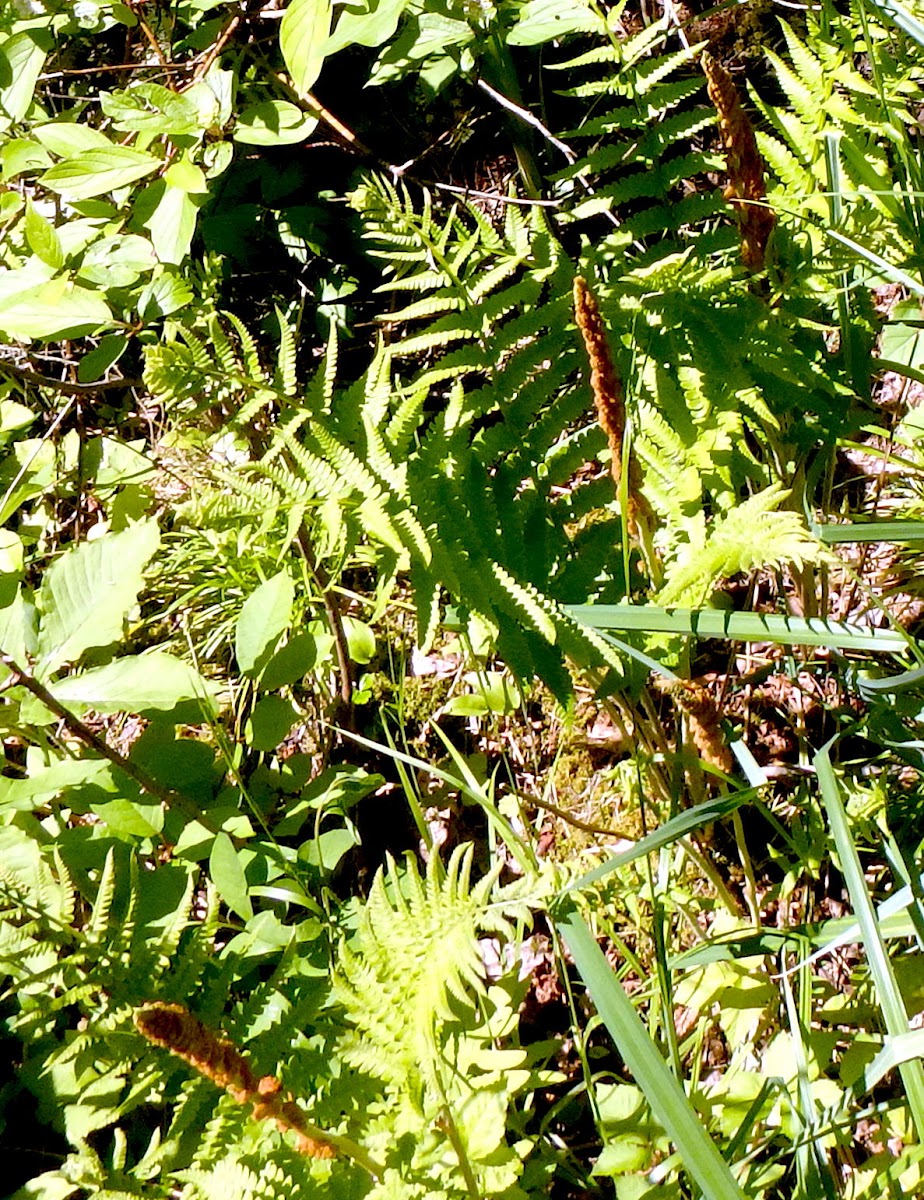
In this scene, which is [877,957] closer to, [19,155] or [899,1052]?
[899,1052]

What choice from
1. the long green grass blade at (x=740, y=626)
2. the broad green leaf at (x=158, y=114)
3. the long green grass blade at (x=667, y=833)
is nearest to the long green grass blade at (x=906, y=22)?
the long green grass blade at (x=740, y=626)

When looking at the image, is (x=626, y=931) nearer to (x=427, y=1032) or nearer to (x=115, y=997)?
(x=427, y=1032)

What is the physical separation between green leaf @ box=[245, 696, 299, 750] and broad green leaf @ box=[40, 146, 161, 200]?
3.32ft

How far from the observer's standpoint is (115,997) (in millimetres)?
1438

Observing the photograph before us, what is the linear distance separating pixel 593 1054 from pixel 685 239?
1559 mm

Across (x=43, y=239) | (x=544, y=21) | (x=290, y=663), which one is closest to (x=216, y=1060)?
(x=290, y=663)

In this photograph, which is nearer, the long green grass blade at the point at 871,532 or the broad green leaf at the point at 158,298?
the long green grass blade at the point at 871,532

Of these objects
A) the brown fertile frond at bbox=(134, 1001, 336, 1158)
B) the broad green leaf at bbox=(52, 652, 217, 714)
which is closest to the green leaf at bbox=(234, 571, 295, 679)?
the broad green leaf at bbox=(52, 652, 217, 714)

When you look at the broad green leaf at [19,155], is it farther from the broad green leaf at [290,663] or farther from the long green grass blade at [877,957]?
the long green grass blade at [877,957]

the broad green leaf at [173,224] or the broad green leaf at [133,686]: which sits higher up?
the broad green leaf at [173,224]

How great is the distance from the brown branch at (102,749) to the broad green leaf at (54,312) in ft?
1.91

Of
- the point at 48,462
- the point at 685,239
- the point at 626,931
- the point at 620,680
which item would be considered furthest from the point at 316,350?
the point at 626,931

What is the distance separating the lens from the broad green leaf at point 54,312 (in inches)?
68.4

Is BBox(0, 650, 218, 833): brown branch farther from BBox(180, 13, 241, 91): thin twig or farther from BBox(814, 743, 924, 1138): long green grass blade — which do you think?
BBox(180, 13, 241, 91): thin twig
